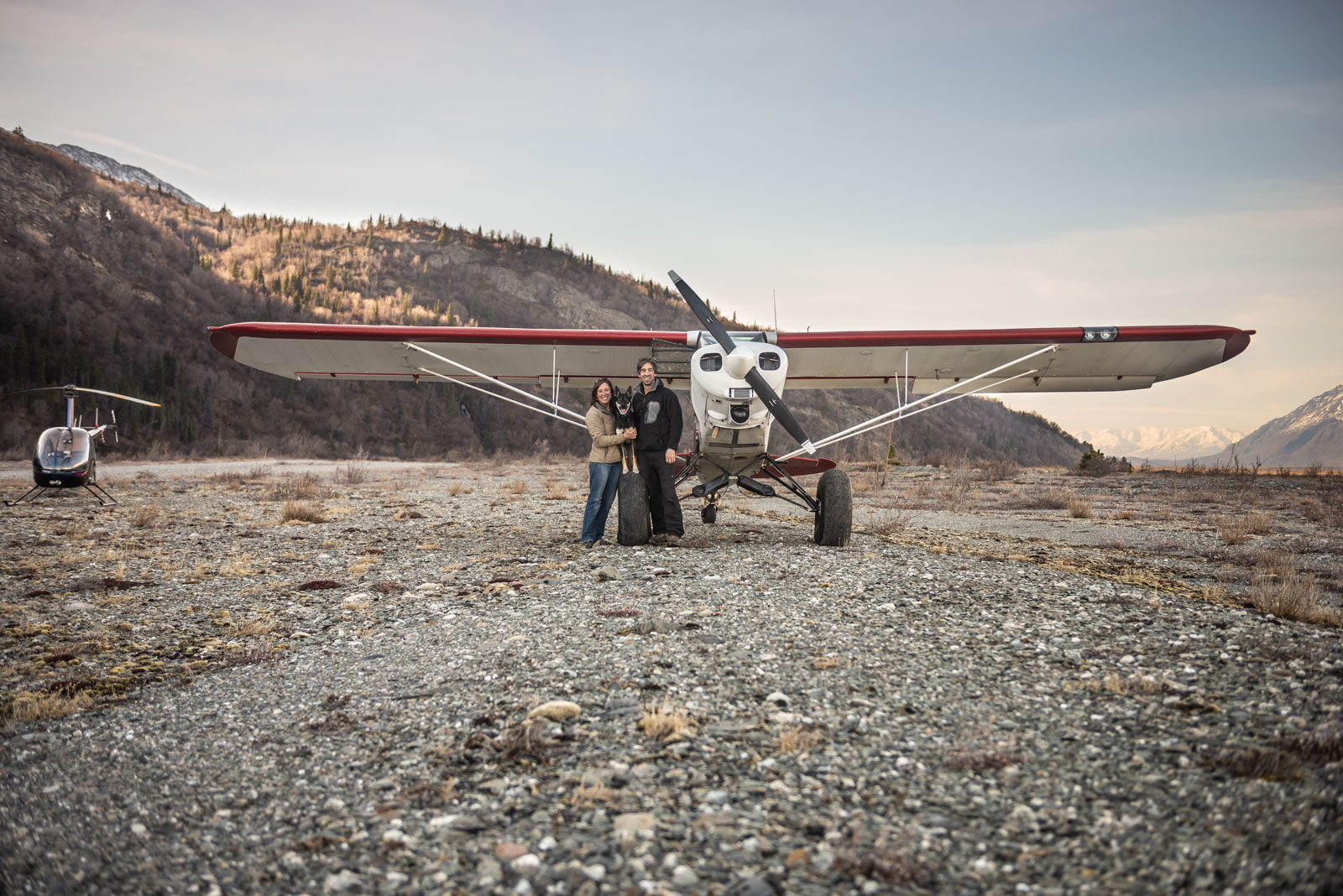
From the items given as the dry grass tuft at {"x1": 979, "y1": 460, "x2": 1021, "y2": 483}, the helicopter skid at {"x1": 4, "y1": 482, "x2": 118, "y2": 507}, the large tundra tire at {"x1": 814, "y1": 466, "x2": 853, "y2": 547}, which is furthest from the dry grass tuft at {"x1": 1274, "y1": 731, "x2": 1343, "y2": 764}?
the dry grass tuft at {"x1": 979, "y1": 460, "x2": 1021, "y2": 483}

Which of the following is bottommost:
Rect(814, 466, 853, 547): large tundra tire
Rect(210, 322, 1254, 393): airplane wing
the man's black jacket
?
Rect(814, 466, 853, 547): large tundra tire

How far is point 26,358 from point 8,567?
45364mm

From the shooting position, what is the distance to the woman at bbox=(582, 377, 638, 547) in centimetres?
842

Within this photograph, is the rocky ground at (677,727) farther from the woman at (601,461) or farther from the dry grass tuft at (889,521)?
the dry grass tuft at (889,521)

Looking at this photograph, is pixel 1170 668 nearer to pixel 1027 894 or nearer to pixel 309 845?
pixel 1027 894

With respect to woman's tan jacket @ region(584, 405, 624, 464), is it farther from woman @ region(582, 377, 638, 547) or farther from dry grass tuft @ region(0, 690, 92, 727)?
dry grass tuft @ region(0, 690, 92, 727)

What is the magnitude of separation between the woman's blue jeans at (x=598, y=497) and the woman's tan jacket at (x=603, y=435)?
12 cm

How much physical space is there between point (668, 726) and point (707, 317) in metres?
6.73

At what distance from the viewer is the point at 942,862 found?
2242mm

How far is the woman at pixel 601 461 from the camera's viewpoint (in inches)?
332

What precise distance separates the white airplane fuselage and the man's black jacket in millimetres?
412

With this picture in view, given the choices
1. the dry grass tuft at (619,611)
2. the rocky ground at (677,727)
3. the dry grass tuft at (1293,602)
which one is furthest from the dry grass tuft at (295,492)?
the dry grass tuft at (1293,602)

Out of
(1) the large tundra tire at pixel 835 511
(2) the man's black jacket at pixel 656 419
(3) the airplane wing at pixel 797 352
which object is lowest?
(1) the large tundra tire at pixel 835 511

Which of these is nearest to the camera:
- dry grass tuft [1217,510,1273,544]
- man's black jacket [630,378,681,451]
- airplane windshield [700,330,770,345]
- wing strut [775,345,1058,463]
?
man's black jacket [630,378,681,451]
